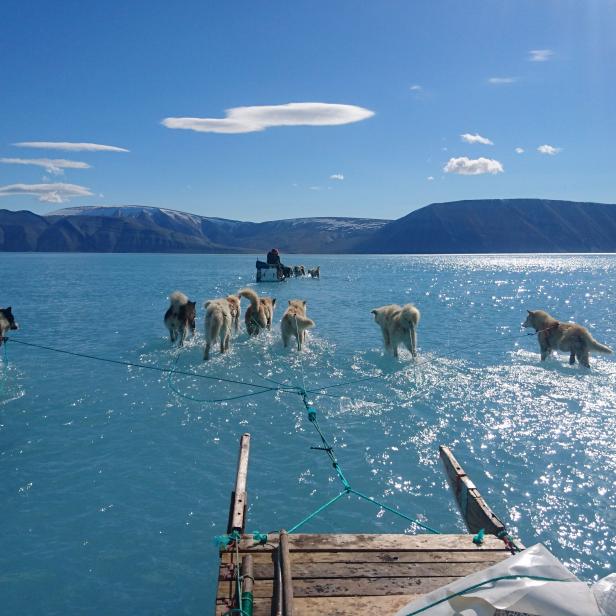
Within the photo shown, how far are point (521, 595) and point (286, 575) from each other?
1772 millimetres

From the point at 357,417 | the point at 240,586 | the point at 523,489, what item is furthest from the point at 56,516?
the point at 523,489

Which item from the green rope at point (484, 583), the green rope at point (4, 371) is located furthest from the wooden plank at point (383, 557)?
the green rope at point (4, 371)

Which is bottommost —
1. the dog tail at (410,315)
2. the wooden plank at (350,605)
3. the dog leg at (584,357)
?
the wooden plank at (350,605)

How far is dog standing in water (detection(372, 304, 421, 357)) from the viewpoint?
13.6 metres

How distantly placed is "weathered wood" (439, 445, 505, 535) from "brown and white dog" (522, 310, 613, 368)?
9132 mm

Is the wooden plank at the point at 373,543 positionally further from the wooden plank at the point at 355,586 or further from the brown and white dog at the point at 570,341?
the brown and white dog at the point at 570,341

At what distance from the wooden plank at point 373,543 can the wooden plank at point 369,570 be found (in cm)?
22

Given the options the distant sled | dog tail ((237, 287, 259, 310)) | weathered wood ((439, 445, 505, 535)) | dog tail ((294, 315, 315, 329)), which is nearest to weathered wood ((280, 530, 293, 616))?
weathered wood ((439, 445, 505, 535))

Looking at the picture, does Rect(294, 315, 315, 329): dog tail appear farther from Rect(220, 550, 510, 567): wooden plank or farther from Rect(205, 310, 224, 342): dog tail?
Rect(220, 550, 510, 567): wooden plank

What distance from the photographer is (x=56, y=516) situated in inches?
240

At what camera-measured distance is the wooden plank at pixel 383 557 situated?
4.38 meters

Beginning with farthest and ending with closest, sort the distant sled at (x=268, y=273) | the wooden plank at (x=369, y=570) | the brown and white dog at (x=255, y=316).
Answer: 1. the distant sled at (x=268, y=273)
2. the brown and white dog at (x=255, y=316)
3. the wooden plank at (x=369, y=570)

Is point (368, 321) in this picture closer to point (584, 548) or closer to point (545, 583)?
point (584, 548)

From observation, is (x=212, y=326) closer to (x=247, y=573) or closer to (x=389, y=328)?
(x=389, y=328)
